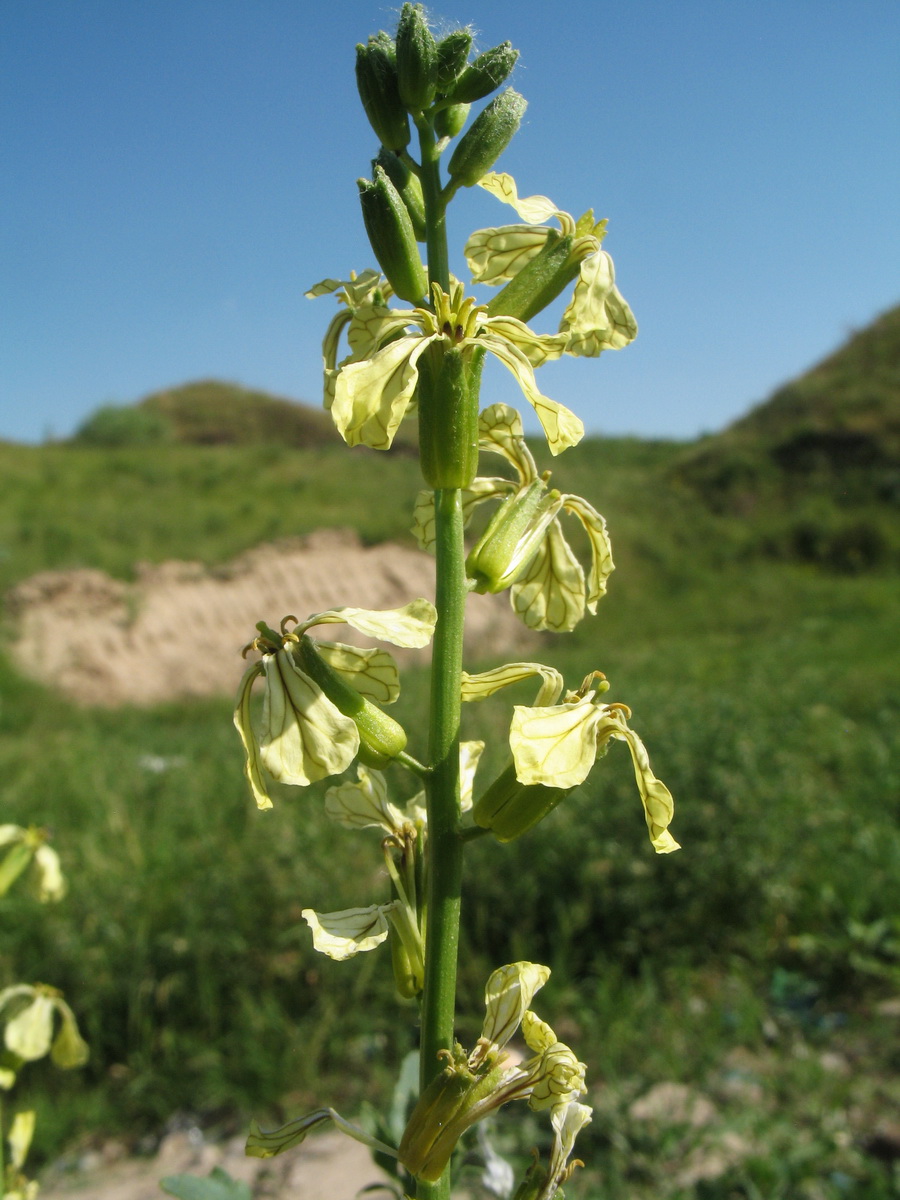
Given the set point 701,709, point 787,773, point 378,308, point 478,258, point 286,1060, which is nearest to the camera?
point 378,308

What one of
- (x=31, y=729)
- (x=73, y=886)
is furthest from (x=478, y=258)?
(x=31, y=729)

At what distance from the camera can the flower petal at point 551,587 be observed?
4.20ft

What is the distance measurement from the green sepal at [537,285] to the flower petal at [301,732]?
547mm

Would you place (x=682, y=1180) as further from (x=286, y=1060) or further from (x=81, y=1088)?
(x=81, y=1088)

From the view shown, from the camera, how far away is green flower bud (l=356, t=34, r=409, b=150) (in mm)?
1151

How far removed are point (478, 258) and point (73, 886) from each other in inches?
139

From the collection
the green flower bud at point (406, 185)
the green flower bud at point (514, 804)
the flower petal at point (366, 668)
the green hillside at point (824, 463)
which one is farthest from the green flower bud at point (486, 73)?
the green hillside at point (824, 463)

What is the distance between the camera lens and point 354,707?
99cm

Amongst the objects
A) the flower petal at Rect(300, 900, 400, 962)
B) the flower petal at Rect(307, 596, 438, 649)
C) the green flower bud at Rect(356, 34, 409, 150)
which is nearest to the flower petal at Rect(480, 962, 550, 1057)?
the flower petal at Rect(300, 900, 400, 962)

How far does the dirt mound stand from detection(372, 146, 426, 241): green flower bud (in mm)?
8484

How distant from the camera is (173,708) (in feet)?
33.0

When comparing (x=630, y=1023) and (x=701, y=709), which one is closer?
→ (x=630, y=1023)

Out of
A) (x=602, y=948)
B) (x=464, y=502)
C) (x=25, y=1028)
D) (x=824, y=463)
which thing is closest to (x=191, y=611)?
(x=602, y=948)

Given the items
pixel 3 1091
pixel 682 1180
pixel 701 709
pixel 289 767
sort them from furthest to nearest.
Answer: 1. pixel 701 709
2. pixel 3 1091
3. pixel 682 1180
4. pixel 289 767
